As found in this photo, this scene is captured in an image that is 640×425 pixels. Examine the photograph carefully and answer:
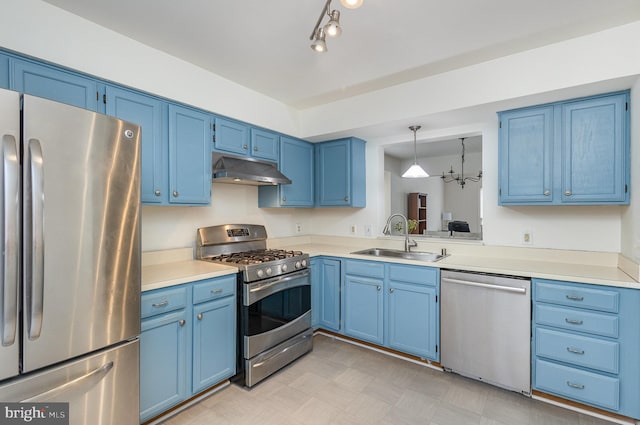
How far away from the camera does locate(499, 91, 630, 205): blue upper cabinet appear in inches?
84.5

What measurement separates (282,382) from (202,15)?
2615 millimetres

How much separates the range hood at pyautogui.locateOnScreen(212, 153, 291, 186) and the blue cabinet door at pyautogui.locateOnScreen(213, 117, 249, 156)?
2.7 inches

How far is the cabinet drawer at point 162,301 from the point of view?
72.9 inches

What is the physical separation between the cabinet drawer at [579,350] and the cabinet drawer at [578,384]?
0.19ft

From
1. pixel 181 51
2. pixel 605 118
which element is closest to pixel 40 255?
pixel 181 51

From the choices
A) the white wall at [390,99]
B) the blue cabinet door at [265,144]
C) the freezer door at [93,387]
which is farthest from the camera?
the blue cabinet door at [265,144]

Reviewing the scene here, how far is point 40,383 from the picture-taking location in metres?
1.27

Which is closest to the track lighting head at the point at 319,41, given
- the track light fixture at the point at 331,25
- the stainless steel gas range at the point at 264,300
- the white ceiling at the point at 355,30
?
the track light fixture at the point at 331,25

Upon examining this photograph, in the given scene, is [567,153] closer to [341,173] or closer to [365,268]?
[365,268]

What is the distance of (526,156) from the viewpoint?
2461mm

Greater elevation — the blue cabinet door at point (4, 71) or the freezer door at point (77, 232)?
the blue cabinet door at point (4, 71)

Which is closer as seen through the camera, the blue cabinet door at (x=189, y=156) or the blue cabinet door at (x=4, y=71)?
the blue cabinet door at (x=4, y=71)

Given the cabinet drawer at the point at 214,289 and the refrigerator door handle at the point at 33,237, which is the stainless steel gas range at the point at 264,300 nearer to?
the cabinet drawer at the point at 214,289

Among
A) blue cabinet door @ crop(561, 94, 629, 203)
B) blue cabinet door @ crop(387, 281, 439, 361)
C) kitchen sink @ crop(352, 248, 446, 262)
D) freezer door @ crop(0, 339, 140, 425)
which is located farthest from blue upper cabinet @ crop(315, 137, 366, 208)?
freezer door @ crop(0, 339, 140, 425)
